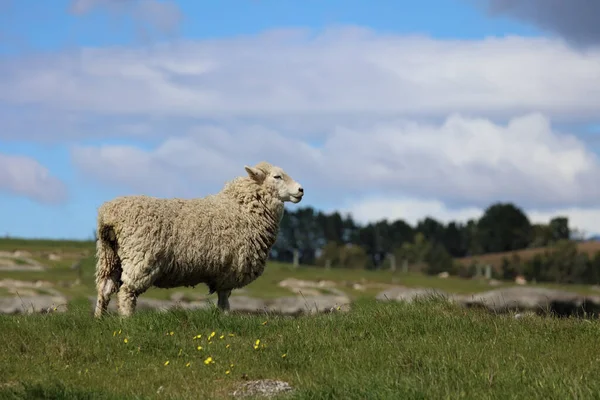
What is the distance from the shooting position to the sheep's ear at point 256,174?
16250mm

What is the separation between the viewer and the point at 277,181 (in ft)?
53.7

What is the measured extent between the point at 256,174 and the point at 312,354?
588 cm

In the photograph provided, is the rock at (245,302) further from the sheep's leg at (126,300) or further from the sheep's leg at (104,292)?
the sheep's leg at (126,300)

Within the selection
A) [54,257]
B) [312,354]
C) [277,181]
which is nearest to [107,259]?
[277,181]

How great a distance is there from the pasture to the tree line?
121 metres

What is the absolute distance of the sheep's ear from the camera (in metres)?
16.2

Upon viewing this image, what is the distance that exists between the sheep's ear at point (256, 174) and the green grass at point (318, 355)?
148 inches

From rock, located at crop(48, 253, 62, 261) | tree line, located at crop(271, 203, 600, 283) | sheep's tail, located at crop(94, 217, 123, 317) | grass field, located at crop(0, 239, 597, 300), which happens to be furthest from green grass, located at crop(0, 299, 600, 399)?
tree line, located at crop(271, 203, 600, 283)

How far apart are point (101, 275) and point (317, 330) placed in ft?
14.9

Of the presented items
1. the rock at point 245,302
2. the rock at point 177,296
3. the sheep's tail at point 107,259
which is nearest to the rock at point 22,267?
the rock at point 177,296

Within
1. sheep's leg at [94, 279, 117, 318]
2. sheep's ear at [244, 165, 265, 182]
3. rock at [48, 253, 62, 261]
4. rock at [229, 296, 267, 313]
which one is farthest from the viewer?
rock at [48, 253, 62, 261]

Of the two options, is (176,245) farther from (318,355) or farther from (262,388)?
(262,388)

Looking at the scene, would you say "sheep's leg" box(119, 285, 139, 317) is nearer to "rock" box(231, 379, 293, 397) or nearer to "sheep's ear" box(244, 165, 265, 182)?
"sheep's ear" box(244, 165, 265, 182)

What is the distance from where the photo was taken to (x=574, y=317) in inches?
531
